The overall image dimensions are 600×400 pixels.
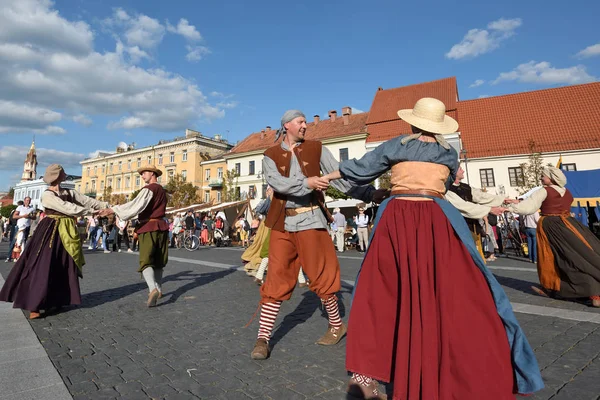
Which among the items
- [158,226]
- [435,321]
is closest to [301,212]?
[435,321]

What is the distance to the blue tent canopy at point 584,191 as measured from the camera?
12898mm

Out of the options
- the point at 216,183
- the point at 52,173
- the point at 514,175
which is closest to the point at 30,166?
the point at 216,183

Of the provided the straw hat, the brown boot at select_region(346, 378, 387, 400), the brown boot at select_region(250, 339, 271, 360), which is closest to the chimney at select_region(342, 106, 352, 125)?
the straw hat

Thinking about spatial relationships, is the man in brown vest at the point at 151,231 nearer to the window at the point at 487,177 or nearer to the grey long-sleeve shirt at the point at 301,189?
the grey long-sleeve shirt at the point at 301,189

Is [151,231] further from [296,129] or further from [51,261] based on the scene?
[296,129]

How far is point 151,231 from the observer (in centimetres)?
514

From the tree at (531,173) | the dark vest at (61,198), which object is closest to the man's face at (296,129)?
the dark vest at (61,198)

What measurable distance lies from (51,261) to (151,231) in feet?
4.10

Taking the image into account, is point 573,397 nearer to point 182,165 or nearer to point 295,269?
point 295,269

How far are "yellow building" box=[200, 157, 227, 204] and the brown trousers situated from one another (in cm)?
4944

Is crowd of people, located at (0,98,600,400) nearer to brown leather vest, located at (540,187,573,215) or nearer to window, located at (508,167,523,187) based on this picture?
brown leather vest, located at (540,187,573,215)

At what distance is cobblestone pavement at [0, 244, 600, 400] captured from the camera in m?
2.35

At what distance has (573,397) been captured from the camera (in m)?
2.17

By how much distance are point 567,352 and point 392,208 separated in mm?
2090
